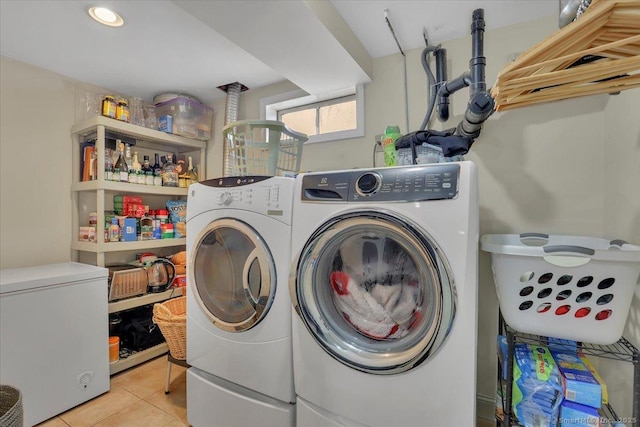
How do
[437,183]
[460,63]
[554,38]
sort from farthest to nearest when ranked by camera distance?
[460,63] < [437,183] < [554,38]

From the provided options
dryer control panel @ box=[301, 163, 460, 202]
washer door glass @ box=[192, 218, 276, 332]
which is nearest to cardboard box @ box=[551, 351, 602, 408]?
dryer control panel @ box=[301, 163, 460, 202]

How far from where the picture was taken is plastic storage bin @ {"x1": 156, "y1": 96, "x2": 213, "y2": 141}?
235 centimetres

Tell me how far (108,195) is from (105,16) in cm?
135

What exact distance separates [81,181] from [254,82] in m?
1.54

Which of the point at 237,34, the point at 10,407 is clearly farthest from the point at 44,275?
the point at 237,34

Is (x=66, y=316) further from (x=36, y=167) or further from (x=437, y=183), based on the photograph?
(x=437, y=183)

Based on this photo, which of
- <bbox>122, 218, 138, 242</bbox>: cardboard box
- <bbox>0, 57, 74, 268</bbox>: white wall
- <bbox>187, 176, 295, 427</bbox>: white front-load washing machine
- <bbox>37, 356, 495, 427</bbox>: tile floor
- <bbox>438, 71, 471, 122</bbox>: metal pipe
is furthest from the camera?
<bbox>122, 218, 138, 242</bbox>: cardboard box

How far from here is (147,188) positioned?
2197 mm

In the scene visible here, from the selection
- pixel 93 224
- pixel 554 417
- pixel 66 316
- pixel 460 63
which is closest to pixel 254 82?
pixel 460 63

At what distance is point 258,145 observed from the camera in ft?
5.20

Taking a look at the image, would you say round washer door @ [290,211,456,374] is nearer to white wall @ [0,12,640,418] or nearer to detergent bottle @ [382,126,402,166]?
detergent bottle @ [382,126,402,166]

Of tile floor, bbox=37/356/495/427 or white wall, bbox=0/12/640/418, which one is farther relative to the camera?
tile floor, bbox=37/356/495/427

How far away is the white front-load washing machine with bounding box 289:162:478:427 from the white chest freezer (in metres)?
1.43

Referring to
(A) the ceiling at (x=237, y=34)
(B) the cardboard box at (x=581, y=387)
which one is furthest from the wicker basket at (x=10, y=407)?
(B) the cardboard box at (x=581, y=387)
